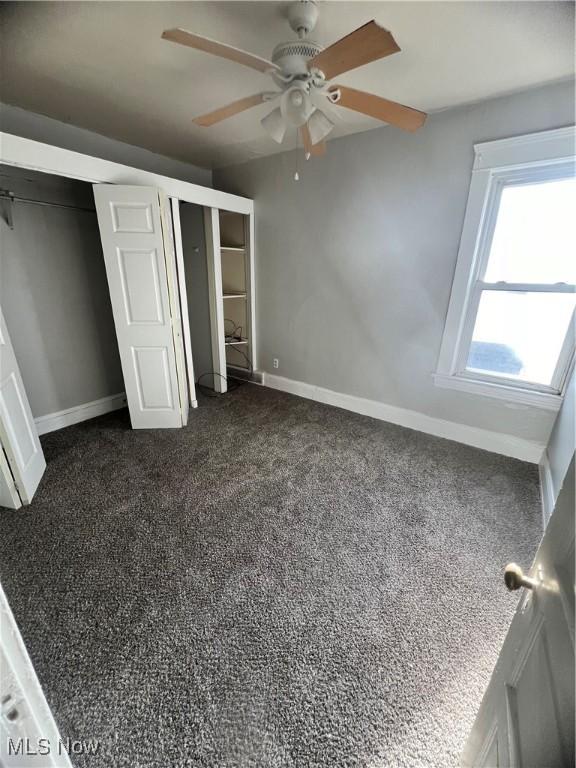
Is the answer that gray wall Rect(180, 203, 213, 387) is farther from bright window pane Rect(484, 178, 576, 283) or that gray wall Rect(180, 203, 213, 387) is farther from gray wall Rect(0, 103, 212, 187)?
bright window pane Rect(484, 178, 576, 283)

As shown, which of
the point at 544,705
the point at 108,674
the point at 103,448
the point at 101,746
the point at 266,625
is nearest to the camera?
the point at 544,705

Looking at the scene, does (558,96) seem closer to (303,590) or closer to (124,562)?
(303,590)

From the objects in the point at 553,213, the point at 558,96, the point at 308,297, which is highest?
the point at 558,96

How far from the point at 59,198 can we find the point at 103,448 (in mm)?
2082

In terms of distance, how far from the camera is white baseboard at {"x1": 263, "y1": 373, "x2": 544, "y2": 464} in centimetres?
249

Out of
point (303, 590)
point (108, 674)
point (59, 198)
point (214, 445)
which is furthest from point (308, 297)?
point (108, 674)

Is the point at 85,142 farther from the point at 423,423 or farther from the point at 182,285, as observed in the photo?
the point at 423,423

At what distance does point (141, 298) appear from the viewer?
8.51 ft

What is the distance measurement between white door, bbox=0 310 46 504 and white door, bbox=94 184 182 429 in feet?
2.44

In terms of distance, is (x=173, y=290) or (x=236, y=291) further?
(x=236, y=291)

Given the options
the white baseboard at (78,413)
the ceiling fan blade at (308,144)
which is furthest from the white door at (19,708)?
the white baseboard at (78,413)

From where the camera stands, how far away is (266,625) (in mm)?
1336

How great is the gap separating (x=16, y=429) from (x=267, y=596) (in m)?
1.81

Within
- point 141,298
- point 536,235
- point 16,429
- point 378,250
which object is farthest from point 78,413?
point 536,235
